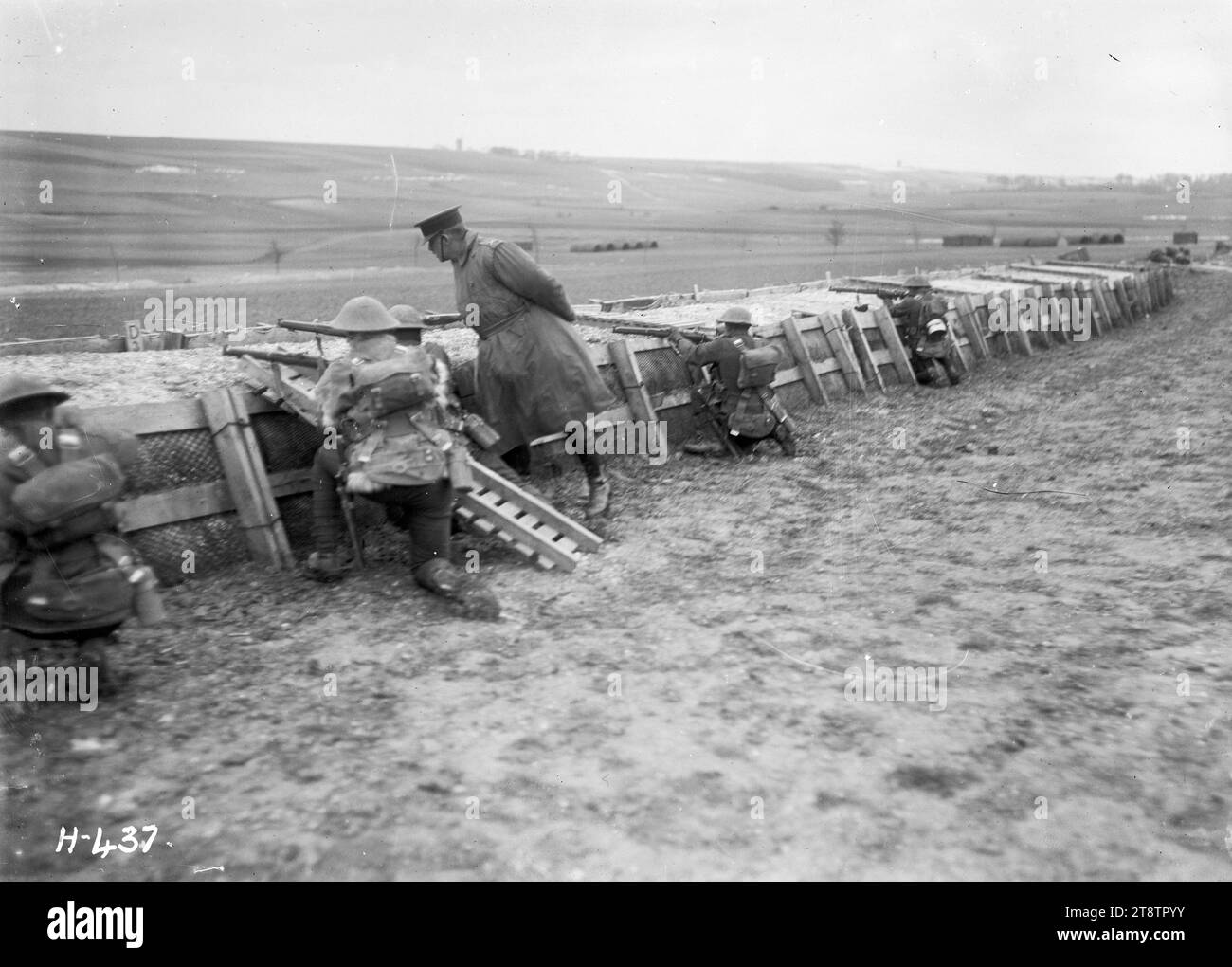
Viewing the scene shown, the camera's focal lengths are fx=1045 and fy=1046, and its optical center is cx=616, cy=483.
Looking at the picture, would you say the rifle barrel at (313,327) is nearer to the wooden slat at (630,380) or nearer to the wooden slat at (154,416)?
the wooden slat at (154,416)

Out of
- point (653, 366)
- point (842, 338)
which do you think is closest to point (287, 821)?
point (653, 366)

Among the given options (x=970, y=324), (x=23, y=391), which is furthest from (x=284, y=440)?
(x=970, y=324)

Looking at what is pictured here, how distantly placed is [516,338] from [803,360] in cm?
510

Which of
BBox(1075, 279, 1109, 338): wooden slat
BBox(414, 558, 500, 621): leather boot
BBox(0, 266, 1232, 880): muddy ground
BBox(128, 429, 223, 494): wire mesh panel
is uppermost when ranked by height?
BBox(1075, 279, 1109, 338): wooden slat

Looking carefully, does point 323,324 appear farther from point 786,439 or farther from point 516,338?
point 786,439

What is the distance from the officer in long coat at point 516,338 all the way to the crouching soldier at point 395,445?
1053 millimetres

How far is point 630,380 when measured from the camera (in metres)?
8.62

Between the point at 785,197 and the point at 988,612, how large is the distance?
75.2m

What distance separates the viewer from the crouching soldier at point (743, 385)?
8.71 metres

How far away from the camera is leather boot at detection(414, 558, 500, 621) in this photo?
526 centimetres

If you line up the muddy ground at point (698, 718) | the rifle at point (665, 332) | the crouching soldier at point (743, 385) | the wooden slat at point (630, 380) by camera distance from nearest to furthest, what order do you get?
1. the muddy ground at point (698, 718)
2. the wooden slat at point (630, 380)
3. the crouching soldier at point (743, 385)
4. the rifle at point (665, 332)

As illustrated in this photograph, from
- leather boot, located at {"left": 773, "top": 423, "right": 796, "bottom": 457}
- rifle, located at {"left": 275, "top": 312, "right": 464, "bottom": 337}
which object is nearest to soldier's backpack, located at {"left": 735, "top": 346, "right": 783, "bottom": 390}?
leather boot, located at {"left": 773, "top": 423, "right": 796, "bottom": 457}

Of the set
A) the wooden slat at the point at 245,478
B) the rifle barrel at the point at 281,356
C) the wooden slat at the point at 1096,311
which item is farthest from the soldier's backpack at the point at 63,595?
the wooden slat at the point at 1096,311

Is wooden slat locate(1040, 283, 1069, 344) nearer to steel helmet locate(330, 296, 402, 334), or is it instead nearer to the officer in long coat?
the officer in long coat
